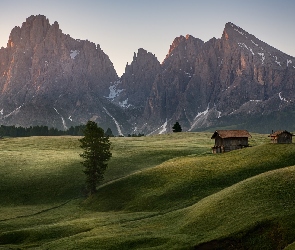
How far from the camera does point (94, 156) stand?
92.1 meters

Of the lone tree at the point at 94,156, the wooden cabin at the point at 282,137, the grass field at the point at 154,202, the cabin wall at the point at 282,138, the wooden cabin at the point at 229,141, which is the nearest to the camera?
the grass field at the point at 154,202

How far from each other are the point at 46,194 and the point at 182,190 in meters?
33.4

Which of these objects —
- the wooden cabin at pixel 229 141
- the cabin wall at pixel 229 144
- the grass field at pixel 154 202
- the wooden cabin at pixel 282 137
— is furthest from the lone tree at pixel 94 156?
the wooden cabin at pixel 282 137

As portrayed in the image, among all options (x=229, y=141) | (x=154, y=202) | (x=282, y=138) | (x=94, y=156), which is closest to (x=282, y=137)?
(x=282, y=138)

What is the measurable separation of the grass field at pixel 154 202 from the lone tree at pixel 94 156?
2634 mm

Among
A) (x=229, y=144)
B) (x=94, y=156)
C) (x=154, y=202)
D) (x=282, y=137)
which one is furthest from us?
(x=229, y=144)

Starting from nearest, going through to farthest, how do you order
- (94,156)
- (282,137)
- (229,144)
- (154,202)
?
(154,202)
(94,156)
(282,137)
(229,144)

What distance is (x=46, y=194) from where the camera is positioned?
8875 cm

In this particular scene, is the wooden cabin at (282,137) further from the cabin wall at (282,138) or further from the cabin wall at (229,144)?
the cabin wall at (229,144)

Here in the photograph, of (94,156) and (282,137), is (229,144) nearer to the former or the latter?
(282,137)

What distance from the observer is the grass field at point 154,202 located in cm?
4419

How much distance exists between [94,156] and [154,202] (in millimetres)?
26286

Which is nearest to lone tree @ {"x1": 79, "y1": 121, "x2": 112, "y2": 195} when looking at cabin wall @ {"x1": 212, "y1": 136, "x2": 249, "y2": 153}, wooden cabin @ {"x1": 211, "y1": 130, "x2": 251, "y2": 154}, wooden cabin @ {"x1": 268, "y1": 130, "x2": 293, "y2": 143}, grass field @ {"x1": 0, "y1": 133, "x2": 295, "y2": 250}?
grass field @ {"x1": 0, "y1": 133, "x2": 295, "y2": 250}

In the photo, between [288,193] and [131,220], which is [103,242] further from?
[288,193]
